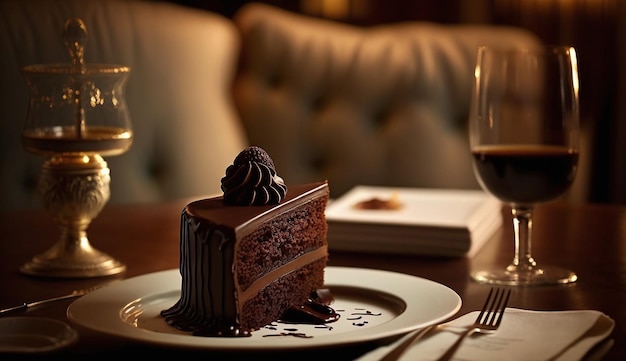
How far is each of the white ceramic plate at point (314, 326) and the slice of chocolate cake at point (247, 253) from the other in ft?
0.10

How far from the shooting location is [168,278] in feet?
3.84

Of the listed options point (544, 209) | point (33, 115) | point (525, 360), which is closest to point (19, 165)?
point (33, 115)

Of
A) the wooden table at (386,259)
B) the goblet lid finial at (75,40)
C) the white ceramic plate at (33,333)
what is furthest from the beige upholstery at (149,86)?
the white ceramic plate at (33,333)

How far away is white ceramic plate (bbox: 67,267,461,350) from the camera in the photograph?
2.81ft

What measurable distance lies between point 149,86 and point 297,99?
0.46 m

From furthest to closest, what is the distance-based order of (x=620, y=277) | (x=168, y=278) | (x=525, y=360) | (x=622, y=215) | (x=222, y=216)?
(x=622, y=215) → (x=620, y=277) → (x=168, y=278) → (x=222, y=216) → (x=525, y=360)

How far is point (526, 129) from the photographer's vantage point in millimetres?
1294

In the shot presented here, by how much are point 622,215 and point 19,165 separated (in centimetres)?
156

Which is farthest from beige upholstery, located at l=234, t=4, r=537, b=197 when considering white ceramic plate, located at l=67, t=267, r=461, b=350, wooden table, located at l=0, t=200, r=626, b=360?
white ceramic plate, located at l=67, t=267, r=461, b=350

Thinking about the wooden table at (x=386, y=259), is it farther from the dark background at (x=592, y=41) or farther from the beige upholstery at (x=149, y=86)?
Answer: the dark background at (x=592, y=41)

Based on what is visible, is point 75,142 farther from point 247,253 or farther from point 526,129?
point 526,129

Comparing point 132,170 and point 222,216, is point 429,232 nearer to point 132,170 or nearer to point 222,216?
point 222,216

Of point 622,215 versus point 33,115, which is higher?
point 33,115

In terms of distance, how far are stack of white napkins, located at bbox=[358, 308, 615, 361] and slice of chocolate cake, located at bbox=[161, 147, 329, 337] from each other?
209mm
